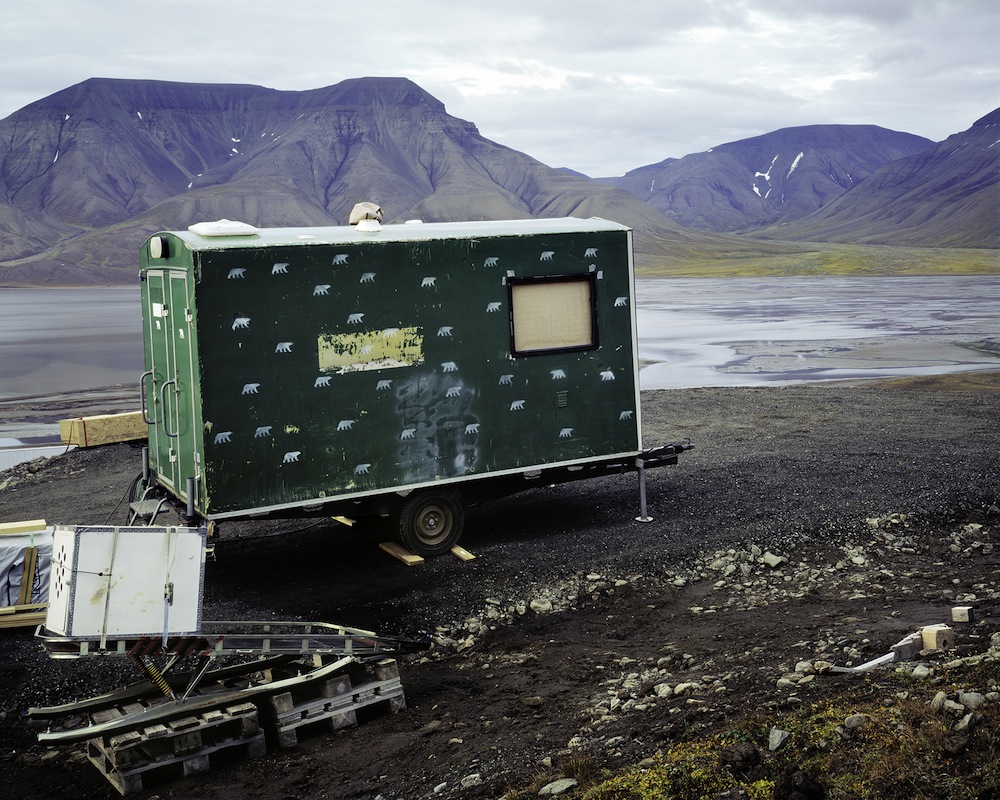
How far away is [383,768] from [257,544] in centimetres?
565

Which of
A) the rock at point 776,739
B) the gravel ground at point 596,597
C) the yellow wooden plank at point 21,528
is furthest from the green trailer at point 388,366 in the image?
the rock at point 776,739

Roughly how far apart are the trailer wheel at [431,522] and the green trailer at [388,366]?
0.08ft

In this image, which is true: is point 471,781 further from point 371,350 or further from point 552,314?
point 552,314

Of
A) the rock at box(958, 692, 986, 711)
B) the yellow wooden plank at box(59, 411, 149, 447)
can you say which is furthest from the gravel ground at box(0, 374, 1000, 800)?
the rock at box(958, 692, 986, 711)

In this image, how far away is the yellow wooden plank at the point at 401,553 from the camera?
10497mm

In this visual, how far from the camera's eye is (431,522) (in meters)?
10.8

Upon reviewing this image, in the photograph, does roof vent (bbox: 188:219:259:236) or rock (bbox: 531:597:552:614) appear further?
roof vent (bbox: 188:219:259:236)

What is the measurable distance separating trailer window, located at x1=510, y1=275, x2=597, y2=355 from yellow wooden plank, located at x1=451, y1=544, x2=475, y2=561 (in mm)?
2245

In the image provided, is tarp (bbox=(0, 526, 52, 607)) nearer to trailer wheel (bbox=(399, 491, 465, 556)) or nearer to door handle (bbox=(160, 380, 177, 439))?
door handle (bbox=(160, 380, 177, 439))

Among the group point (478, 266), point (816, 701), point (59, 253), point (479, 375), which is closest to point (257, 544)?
point (479, 375)

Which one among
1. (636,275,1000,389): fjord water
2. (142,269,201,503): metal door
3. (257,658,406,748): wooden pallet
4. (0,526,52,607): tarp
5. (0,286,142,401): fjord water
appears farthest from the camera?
(0,286,142,401): fjord water

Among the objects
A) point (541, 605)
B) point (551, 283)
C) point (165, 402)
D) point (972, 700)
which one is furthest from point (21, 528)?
point (972, 700)

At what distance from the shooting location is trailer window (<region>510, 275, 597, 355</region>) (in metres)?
10.9

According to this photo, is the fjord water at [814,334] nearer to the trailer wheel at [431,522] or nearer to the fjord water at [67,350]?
the trailer wheel at [431,522]
